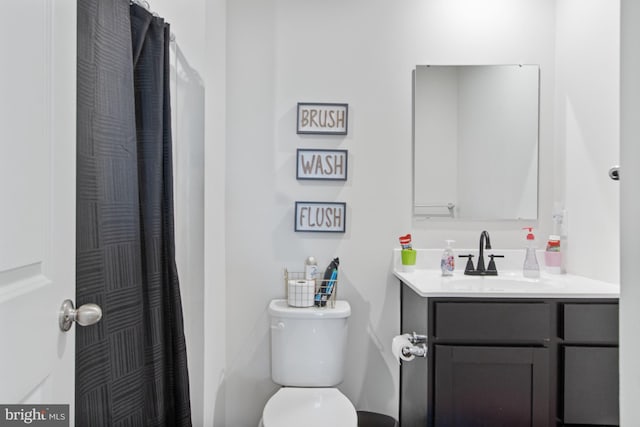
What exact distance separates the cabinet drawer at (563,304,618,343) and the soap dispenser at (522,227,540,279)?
456mm

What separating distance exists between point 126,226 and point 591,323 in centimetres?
156

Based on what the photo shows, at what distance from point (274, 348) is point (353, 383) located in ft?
1.56

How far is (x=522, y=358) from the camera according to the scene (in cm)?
166

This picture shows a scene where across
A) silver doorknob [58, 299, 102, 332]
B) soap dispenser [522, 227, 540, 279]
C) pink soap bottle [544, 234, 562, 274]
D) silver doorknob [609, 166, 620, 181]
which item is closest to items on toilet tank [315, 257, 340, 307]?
soap dispenser [522, 227, 540, 279]

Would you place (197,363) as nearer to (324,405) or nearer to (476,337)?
(324,405)

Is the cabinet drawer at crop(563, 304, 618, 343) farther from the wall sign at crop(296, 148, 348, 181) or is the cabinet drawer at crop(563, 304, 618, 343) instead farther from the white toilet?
the wall sign at crop(296, 148, 348, 181)

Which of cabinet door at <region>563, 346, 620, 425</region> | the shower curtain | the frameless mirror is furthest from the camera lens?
the frameless mirror

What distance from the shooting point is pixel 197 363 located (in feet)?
6.64
